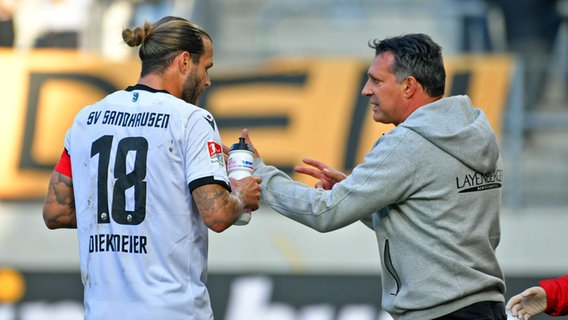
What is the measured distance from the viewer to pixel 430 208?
418 cm

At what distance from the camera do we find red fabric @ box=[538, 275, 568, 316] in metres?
4.39

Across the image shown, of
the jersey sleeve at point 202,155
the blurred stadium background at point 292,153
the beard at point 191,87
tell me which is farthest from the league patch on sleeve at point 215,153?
the blurred stadium background at point 292,153

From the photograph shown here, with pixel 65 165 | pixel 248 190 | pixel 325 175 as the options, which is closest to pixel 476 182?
pixel 325 175

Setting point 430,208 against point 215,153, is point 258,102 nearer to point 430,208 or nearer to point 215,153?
point 430,208

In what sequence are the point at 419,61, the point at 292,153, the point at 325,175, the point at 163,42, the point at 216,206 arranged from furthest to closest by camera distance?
the point at 292,153 → the point at 325,175 → the point at 419,61 → the point at 163,42 → the point at 216,206

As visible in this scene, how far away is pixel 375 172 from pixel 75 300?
16.7 ft

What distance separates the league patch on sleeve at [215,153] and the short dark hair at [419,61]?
0.82 meters

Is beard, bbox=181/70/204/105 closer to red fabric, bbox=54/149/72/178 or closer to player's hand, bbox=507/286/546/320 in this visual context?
red fabric, bbox=54/149/72/178

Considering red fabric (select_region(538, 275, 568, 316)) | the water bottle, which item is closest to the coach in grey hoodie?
the water bottle

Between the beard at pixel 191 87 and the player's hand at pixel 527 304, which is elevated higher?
the beard at pixel 191 87

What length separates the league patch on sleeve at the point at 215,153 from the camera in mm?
3953

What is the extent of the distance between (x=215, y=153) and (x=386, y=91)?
811 mm

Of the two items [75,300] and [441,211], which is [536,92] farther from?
[441,211]

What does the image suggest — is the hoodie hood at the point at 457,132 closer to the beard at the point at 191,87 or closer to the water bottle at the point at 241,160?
the water bottle at the point at 241,160
